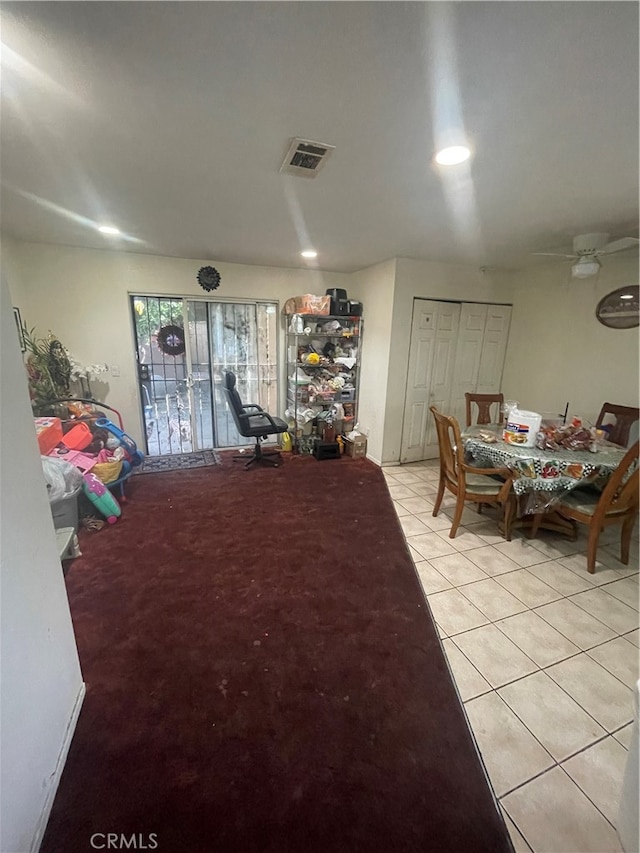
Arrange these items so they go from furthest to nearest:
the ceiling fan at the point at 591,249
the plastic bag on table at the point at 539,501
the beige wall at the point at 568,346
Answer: the beige wall at the point at 568,346 < the ceiling fan at the point at 591,249 < the plastic bag on table at the point at 539,501

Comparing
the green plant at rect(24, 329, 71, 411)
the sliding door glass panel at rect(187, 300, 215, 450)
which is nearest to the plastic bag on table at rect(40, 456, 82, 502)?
the green plant at rect(24, 329, 71, 411)

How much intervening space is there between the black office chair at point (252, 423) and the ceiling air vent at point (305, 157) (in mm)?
2192

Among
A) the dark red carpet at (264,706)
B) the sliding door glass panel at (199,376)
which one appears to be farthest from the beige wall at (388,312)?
the dark red carpet at (264,706)

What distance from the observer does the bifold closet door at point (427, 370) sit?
3979 millimetres

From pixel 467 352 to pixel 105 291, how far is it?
4355mm

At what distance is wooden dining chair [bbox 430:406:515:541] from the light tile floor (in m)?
0.24

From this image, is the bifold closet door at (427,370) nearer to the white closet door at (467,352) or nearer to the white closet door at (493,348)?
the white closet door at (467,352)

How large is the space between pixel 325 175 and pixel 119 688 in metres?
2.77

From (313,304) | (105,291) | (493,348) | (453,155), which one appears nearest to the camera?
(453,155)

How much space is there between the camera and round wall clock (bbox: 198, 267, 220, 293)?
13.2 ft

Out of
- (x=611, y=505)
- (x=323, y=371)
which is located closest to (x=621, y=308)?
(x=611, y=505)

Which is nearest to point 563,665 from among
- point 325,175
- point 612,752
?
point 612,752

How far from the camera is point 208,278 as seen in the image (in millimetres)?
4066

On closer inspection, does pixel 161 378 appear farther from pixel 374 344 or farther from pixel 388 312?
pixel 388 312
